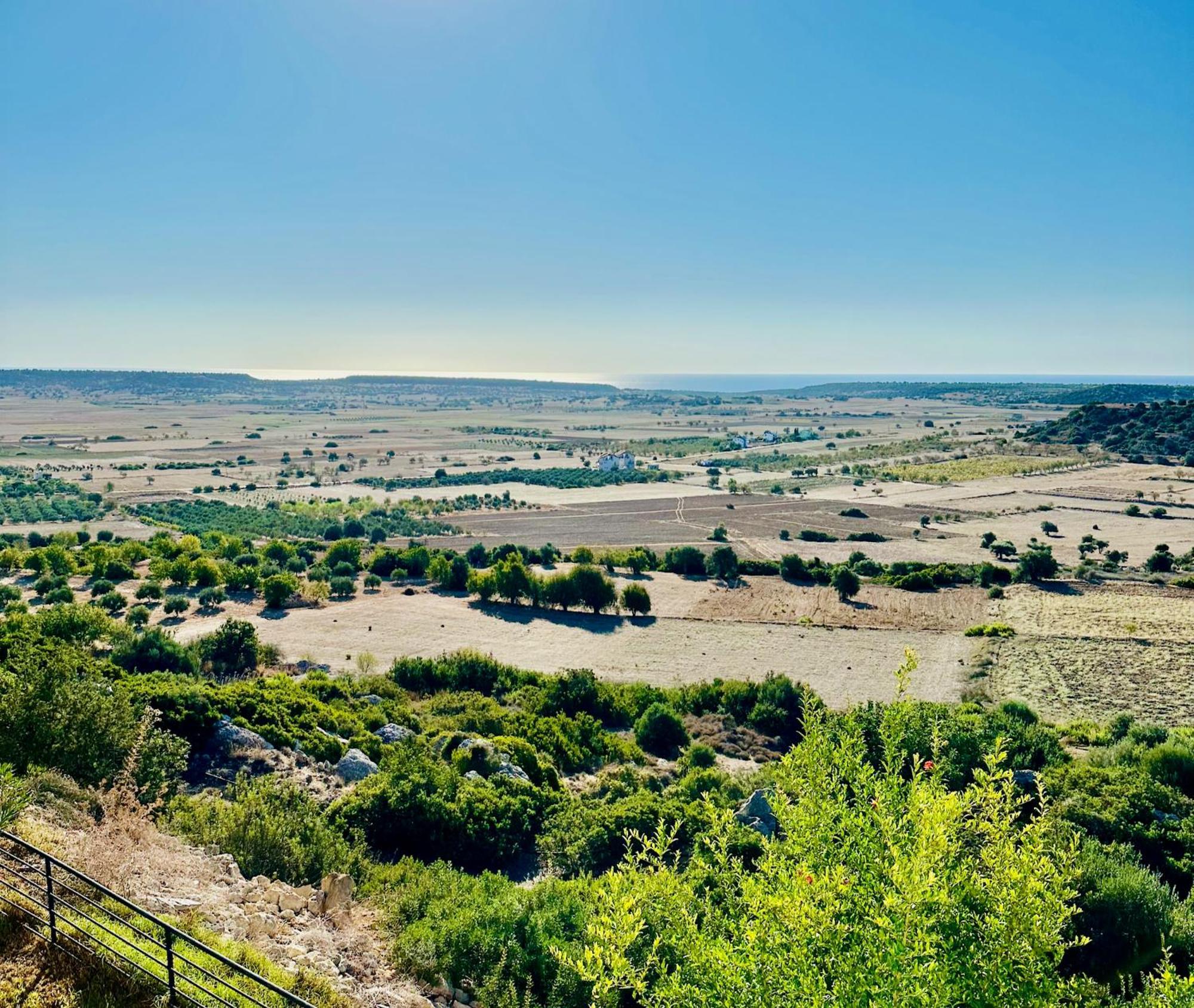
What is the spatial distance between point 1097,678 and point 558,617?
25082 millimetres

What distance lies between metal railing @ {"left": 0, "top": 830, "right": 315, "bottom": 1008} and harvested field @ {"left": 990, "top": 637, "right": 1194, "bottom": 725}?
94.8 ft

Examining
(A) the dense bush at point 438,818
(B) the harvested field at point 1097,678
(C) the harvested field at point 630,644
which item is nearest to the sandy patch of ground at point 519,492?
(C) the harvested field at point 630,644

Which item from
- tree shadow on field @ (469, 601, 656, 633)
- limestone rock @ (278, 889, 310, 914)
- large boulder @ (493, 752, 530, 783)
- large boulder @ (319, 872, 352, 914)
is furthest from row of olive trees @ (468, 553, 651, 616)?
limestone rock @ (278, 889, 310, 914)

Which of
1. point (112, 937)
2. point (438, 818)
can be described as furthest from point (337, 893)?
point (438, 818)

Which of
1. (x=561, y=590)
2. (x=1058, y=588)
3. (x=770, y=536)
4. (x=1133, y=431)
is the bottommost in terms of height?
(x=1058, y=588)

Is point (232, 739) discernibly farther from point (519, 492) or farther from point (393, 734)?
point (519, 492)

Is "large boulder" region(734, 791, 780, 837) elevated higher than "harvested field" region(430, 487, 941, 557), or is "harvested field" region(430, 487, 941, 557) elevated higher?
"large boulder" region(734, 791, 780, 837)

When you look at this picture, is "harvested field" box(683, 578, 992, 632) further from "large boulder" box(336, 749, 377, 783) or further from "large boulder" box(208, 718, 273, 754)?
"large boulder" box(208, 718, 273, 754)

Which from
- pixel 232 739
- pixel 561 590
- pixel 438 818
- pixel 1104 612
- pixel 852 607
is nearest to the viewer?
pixel 438 818

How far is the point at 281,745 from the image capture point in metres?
19.7

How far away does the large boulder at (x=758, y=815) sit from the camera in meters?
15.7

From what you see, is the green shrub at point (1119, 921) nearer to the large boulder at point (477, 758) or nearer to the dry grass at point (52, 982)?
the dry grass at point (52, 982)

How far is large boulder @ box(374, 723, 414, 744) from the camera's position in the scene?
22062mm

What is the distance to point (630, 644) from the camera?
39.6 meters
